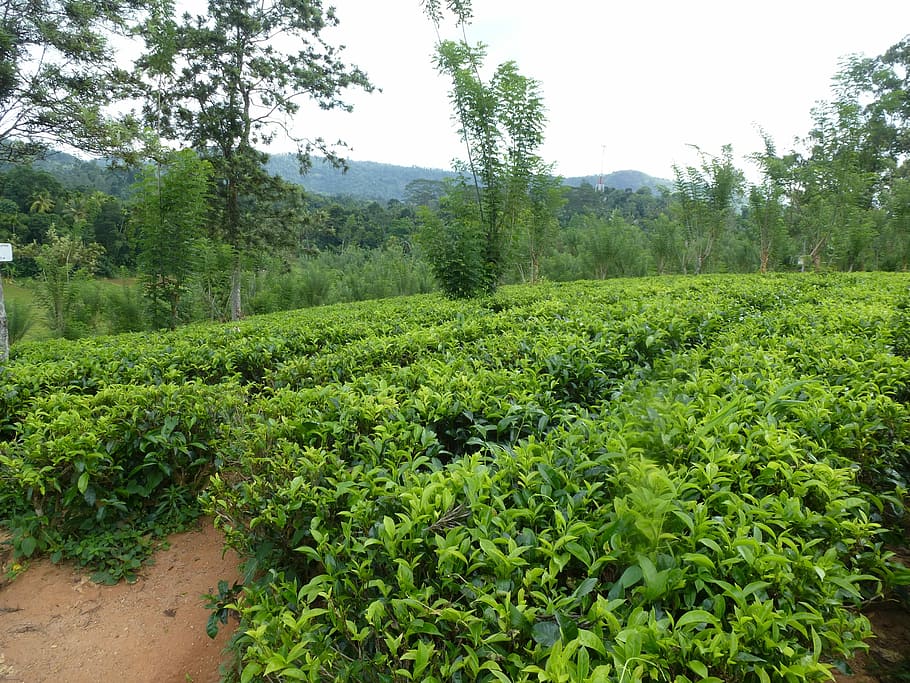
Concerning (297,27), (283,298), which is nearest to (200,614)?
(297,27)

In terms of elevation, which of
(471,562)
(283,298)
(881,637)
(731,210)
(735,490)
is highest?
(731,210)

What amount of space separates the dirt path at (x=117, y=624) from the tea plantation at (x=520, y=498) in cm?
13

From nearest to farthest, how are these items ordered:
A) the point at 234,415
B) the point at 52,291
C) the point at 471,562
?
the point at 471,562, the point at 234,415, the point at 52,291

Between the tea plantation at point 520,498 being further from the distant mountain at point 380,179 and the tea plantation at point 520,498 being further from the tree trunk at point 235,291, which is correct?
the distant mountain at point 380,179

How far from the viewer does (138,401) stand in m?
2.66

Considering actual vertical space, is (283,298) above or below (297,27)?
below

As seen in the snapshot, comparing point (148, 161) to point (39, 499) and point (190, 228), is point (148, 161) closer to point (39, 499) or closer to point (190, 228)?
point (190, 228)

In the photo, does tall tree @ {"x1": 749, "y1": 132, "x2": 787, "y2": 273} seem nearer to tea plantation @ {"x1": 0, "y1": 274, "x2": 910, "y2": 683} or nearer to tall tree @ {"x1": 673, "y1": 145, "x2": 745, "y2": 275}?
tall tree @ {"x1": 673, "y1": 145, "x2": 745, "y2": 275}

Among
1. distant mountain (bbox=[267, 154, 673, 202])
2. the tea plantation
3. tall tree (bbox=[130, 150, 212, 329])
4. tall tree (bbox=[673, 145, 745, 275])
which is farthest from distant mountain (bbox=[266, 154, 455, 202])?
the tea plantation

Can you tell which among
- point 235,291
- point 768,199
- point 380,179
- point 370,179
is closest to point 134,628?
point 235,291

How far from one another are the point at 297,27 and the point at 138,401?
46.7ft

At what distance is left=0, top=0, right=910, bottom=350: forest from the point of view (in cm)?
693

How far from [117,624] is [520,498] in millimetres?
1856

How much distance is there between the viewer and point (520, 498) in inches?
56.2
